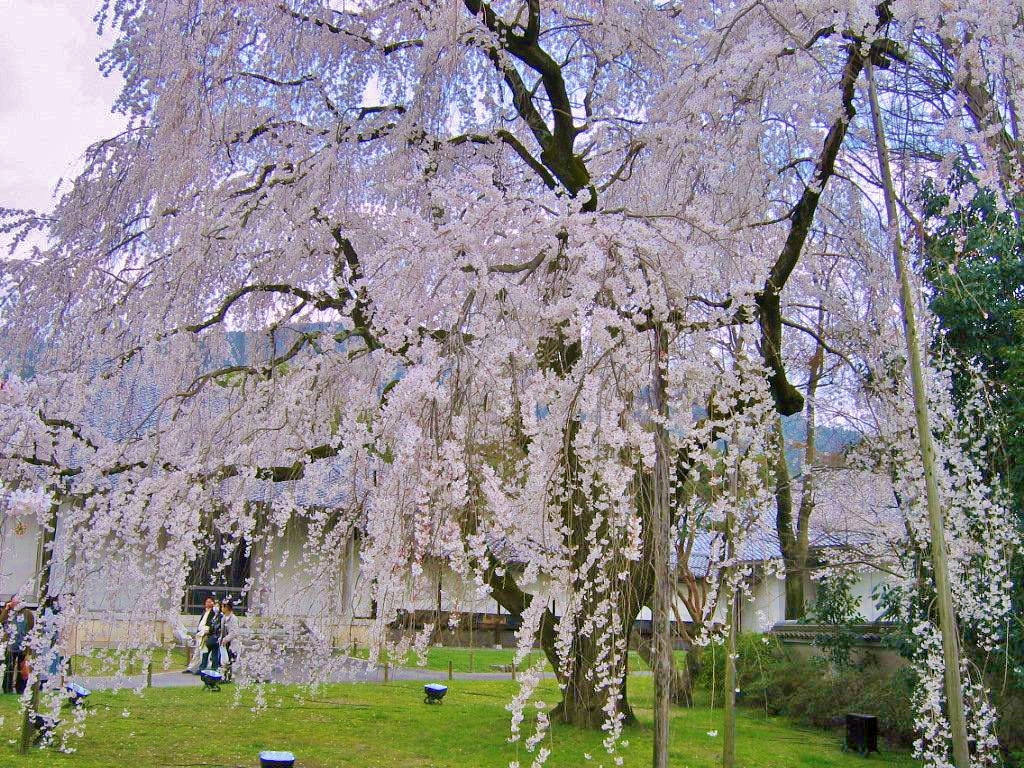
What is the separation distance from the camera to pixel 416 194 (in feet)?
23.1

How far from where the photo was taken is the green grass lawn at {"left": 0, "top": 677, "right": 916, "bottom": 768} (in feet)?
22.7

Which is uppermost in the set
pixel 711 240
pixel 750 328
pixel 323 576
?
pixel 711 240

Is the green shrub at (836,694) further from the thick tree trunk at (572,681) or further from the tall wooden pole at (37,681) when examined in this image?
the tall wooden pole at (37,681)

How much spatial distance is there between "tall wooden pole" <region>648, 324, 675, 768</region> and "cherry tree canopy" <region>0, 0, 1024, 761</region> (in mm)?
62

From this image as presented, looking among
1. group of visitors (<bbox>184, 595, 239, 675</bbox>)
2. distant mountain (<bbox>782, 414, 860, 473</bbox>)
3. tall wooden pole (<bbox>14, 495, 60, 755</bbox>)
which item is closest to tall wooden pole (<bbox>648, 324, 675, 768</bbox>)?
tall wooden pole (<bbox>14, 495, 60, 755</bbox>)

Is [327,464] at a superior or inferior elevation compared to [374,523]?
superior

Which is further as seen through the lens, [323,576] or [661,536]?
[323,576]

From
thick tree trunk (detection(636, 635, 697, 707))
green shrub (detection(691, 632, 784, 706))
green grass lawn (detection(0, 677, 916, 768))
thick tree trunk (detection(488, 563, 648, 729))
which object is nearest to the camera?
green grass lawn (detection(0, 677, 916, 768))

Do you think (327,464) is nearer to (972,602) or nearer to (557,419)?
(557,419)

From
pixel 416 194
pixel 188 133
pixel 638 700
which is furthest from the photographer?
pixel 638 700

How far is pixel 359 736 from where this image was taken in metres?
8.23

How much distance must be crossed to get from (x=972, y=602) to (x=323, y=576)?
191 inches

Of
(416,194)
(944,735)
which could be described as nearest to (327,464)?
(416,194)

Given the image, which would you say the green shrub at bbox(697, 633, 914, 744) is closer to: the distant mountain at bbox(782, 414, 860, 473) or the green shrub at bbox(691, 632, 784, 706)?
the green shrub at bbox(691, 632, 784, 706)
